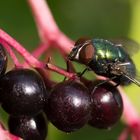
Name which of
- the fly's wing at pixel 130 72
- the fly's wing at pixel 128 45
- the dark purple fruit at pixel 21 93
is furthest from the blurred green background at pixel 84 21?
the dark purple fruit at pixel 21 93

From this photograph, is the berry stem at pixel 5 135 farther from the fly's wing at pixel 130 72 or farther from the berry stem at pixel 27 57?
the fly's wing at pixel 130 72

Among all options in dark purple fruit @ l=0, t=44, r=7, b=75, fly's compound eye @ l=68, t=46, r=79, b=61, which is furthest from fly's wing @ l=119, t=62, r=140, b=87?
dark purple fruit @ l=0, t=44, r=7, b=75

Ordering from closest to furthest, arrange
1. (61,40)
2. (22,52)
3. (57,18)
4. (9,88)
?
1. (9,88)
2. (22,52)
3. (61,40)
4. (57,18)

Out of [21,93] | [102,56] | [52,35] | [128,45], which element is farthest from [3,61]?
[52,35]

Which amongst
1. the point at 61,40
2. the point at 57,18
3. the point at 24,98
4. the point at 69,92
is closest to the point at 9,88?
the point at 24,98

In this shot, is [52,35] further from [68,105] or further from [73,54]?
[68,105]

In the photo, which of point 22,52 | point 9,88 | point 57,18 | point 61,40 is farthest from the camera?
point 57,18

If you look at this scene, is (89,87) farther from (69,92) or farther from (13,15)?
(13,15)
